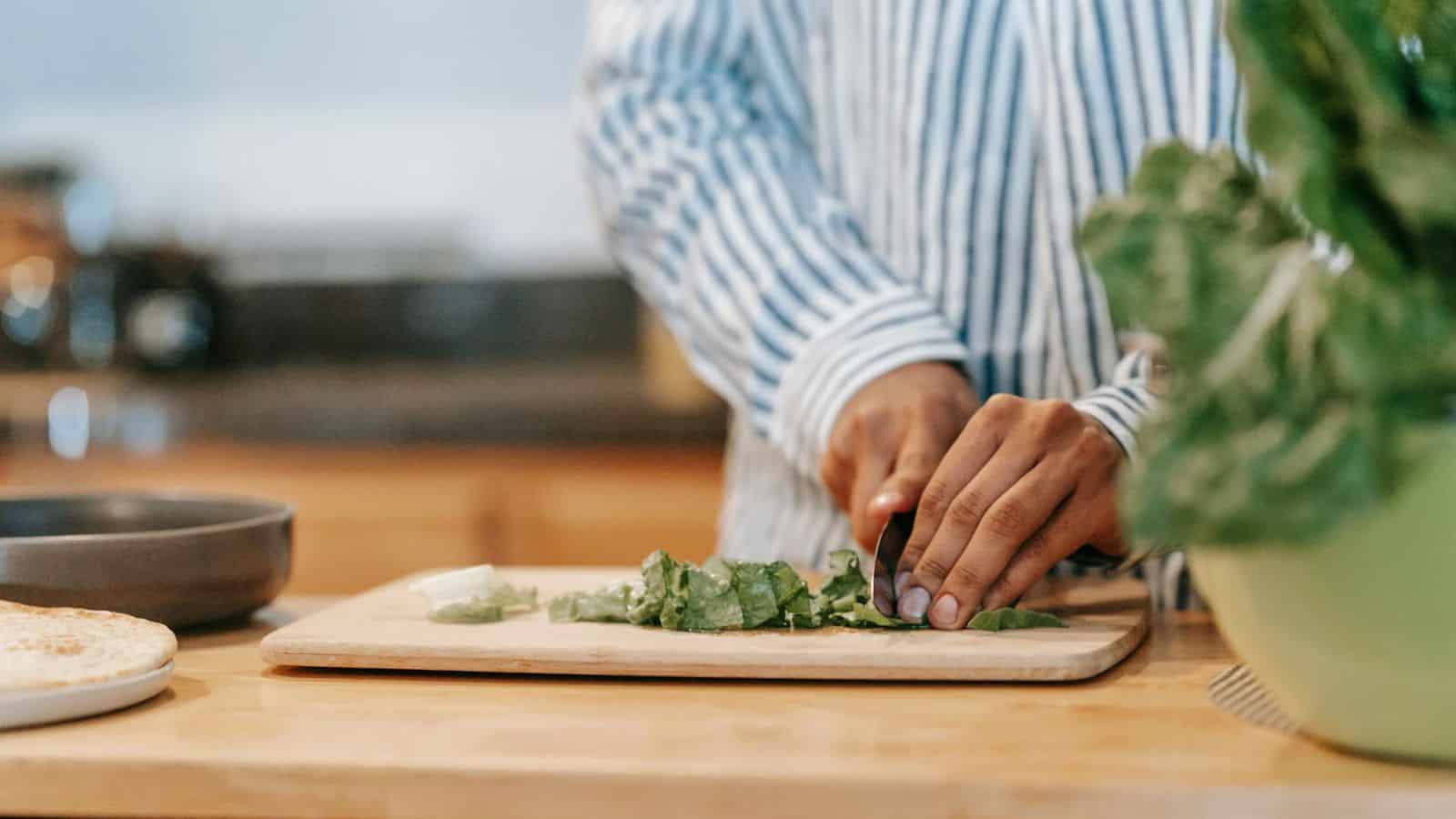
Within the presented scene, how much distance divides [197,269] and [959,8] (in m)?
2.03

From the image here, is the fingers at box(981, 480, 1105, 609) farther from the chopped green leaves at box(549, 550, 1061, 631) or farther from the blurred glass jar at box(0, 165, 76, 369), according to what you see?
the blurred glass jar at box(0, 165, 76, 369)

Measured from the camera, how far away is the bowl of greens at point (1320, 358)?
47cm

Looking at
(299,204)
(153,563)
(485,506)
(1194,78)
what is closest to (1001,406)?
(1194,78)

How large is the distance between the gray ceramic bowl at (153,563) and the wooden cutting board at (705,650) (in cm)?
6

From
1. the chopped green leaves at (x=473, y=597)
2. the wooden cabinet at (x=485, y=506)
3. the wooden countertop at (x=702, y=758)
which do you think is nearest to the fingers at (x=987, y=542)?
the wooden countertop at (x=702, y=758)

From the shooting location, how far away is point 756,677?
730mm

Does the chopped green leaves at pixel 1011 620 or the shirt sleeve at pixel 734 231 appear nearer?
the chopped green leaves at pixel 1011 620

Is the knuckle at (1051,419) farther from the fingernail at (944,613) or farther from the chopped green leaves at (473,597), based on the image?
the chopped green leaves at (473,597)

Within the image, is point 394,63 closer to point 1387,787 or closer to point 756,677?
point 756,677

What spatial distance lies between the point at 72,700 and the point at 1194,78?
33.5 inches

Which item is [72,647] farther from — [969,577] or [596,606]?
[969,577]

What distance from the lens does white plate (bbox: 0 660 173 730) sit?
2.04 ft

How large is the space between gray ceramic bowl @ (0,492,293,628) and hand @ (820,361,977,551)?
0.36m

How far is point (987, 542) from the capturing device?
83 cm
